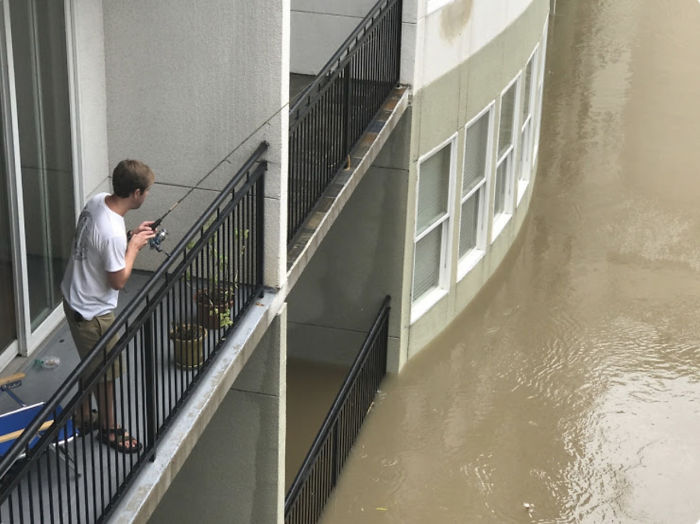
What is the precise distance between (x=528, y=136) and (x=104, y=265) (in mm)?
11161

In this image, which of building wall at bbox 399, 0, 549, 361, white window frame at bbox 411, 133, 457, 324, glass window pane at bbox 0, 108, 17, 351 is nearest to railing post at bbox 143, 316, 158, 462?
glass window pane at bbox 0, 108, 17, 351

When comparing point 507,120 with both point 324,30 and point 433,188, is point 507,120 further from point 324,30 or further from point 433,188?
point 324,30

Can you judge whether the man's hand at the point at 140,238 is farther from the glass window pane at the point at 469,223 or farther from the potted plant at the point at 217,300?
the glass window pane at the point at 469,223

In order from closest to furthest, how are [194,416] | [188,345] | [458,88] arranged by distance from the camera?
[194,416], [188,345], [458,88]

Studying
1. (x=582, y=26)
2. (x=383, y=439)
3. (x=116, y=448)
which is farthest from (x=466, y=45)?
(x=582, y=26)

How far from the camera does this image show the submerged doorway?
24.8 ft

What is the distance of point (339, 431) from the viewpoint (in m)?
Result: 11.2

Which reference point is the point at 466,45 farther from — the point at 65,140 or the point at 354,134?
the point at 65,140

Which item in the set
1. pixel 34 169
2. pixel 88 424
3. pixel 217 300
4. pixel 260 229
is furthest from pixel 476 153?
pixel 88 424

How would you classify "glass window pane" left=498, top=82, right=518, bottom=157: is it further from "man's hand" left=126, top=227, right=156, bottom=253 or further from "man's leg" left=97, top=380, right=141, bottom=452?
"man's leg" left=97, top=380, right=141, bottom=452

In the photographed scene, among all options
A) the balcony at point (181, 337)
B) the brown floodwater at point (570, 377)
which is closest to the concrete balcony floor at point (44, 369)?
the balcony at point (181, 337)

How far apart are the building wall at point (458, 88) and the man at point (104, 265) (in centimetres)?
581

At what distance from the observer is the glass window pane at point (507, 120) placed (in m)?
15.0

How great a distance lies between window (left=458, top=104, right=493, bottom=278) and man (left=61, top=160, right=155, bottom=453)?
757 centimetres
